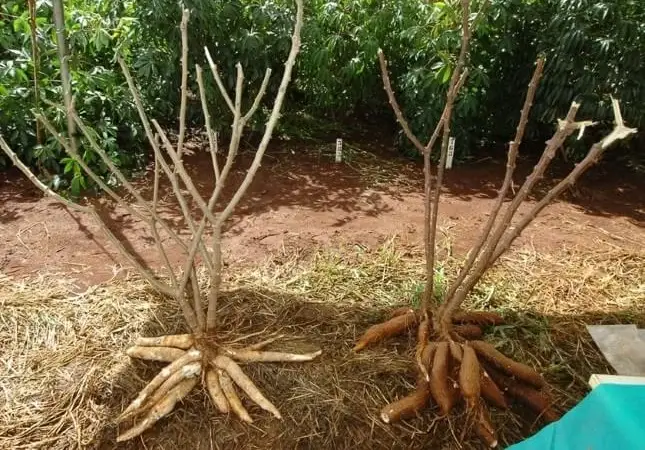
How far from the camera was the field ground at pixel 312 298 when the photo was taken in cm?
187

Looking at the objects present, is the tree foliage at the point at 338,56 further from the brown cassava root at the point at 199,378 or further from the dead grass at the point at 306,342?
the brown cassava root at the point at 199,378

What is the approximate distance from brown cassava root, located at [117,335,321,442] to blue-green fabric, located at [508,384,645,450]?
3.33 ft

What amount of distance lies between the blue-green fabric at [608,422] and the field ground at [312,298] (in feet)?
2.39

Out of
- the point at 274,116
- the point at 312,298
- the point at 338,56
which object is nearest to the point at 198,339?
the point at 312,298

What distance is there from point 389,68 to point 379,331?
283 cm

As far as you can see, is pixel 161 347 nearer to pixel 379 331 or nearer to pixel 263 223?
pixel 379 331

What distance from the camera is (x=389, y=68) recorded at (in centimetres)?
435

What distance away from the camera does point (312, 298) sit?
8.20ft

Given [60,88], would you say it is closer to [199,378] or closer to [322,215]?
[322,215]

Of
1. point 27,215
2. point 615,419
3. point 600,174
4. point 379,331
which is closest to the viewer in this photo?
point 615,419

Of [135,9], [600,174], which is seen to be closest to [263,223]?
[135,9]

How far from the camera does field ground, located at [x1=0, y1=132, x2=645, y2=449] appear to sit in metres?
1.87

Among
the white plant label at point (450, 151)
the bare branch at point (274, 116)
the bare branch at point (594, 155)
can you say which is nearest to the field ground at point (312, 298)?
the white plant label at point (450, 151)

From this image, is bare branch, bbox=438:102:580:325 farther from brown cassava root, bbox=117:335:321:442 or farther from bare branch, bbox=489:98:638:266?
brown cassava root, bbox=117:335:321:442
